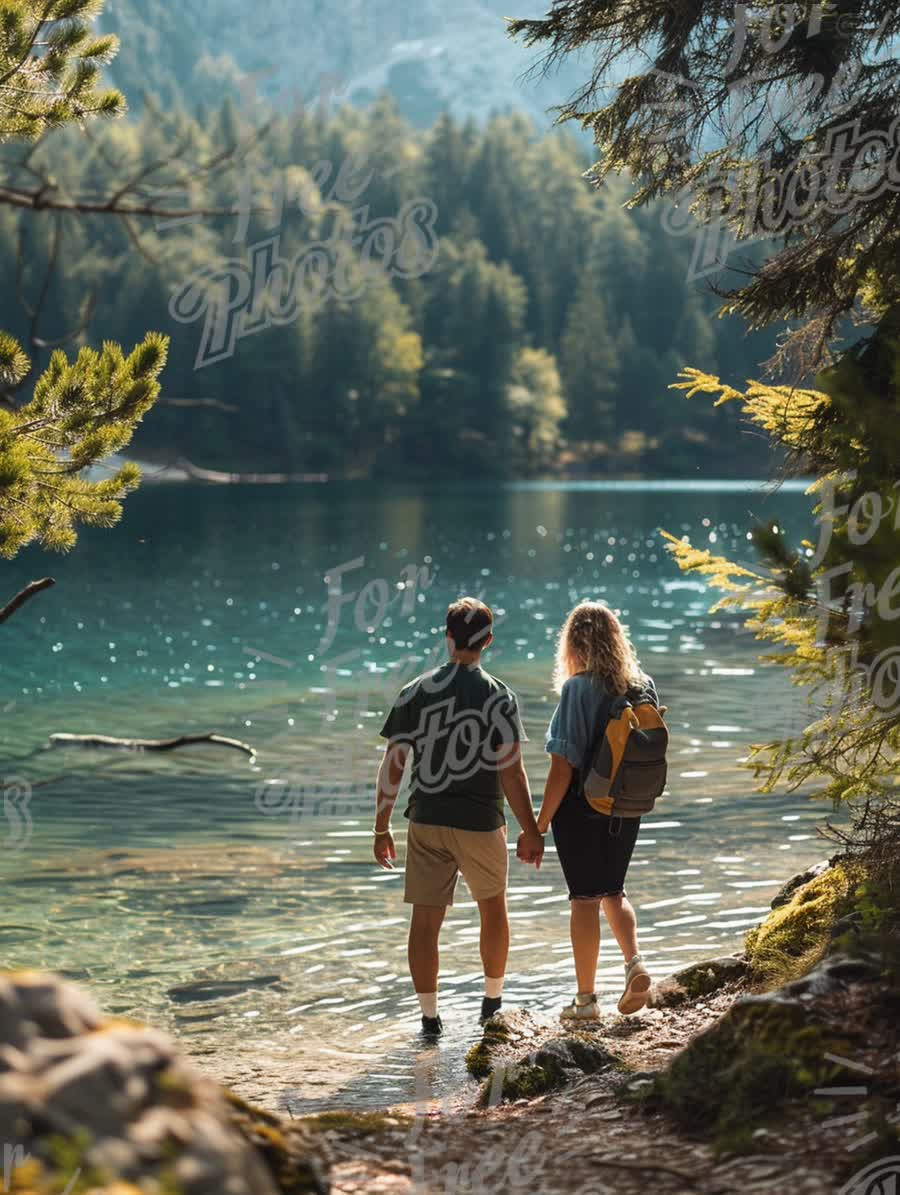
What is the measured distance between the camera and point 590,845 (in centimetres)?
745

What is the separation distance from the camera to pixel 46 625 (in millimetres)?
33406

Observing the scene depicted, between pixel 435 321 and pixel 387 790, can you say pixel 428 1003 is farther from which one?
pixel 435 321

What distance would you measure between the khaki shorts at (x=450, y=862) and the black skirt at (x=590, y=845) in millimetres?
A: 332

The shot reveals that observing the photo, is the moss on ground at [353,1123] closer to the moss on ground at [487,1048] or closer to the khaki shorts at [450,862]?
the moss on ground at [487,1048]

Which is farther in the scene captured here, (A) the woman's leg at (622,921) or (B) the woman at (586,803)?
(A) the woman's leg at (622,921)

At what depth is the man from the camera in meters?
7.20

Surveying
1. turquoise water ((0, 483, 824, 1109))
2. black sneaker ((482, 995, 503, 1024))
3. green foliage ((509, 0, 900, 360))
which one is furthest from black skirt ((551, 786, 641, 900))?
green foliage ((509, 0, 900, 360))

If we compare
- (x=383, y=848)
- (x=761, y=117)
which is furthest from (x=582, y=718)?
(x=761, y=117)

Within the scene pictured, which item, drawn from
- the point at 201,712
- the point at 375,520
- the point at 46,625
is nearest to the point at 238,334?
the point at 375,520

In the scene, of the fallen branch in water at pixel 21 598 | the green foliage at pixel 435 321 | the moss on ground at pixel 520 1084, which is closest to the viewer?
the fallen branch in water at pixel 21 598

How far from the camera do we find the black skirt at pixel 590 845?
7.43m

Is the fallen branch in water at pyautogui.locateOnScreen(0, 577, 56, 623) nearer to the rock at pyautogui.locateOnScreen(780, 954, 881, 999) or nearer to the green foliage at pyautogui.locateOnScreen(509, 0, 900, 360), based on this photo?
the rock at pyautogui.locateOnScreen(780, 954, 881, 999)

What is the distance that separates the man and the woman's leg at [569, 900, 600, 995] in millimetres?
380

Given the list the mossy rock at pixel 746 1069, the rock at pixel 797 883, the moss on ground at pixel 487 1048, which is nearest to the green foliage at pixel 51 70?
the moss on ground at pixel 487 1048
